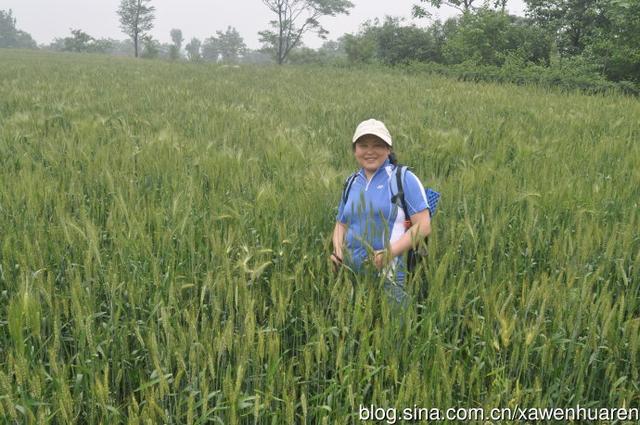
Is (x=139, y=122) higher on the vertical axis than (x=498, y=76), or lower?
lower

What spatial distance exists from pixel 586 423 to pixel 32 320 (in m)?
1.68

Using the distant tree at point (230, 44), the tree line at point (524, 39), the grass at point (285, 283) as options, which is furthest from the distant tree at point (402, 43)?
the distant tree at point (230, 44)

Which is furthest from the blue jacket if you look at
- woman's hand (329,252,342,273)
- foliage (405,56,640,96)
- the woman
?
foliage (405,56,640,96)

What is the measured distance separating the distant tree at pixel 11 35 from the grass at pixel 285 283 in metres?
135

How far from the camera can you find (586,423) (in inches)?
57.7

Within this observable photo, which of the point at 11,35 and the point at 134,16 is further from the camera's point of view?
the point at 11,35

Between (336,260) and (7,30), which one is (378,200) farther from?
(7,30)

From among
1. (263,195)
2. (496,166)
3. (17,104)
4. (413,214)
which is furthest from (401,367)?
(17,104)

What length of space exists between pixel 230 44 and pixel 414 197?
109 m

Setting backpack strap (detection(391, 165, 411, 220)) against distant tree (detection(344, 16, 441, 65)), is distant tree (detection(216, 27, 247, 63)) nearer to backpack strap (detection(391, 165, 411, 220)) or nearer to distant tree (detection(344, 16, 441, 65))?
distant tree (detection(344, 16, 441, 65))

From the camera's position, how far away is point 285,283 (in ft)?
6.37

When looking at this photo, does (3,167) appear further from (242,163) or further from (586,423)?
(586,423)

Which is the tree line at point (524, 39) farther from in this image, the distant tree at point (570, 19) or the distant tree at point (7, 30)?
the distant tree at point (7, 30)

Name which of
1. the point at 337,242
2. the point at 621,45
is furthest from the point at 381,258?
the point at 621,45
